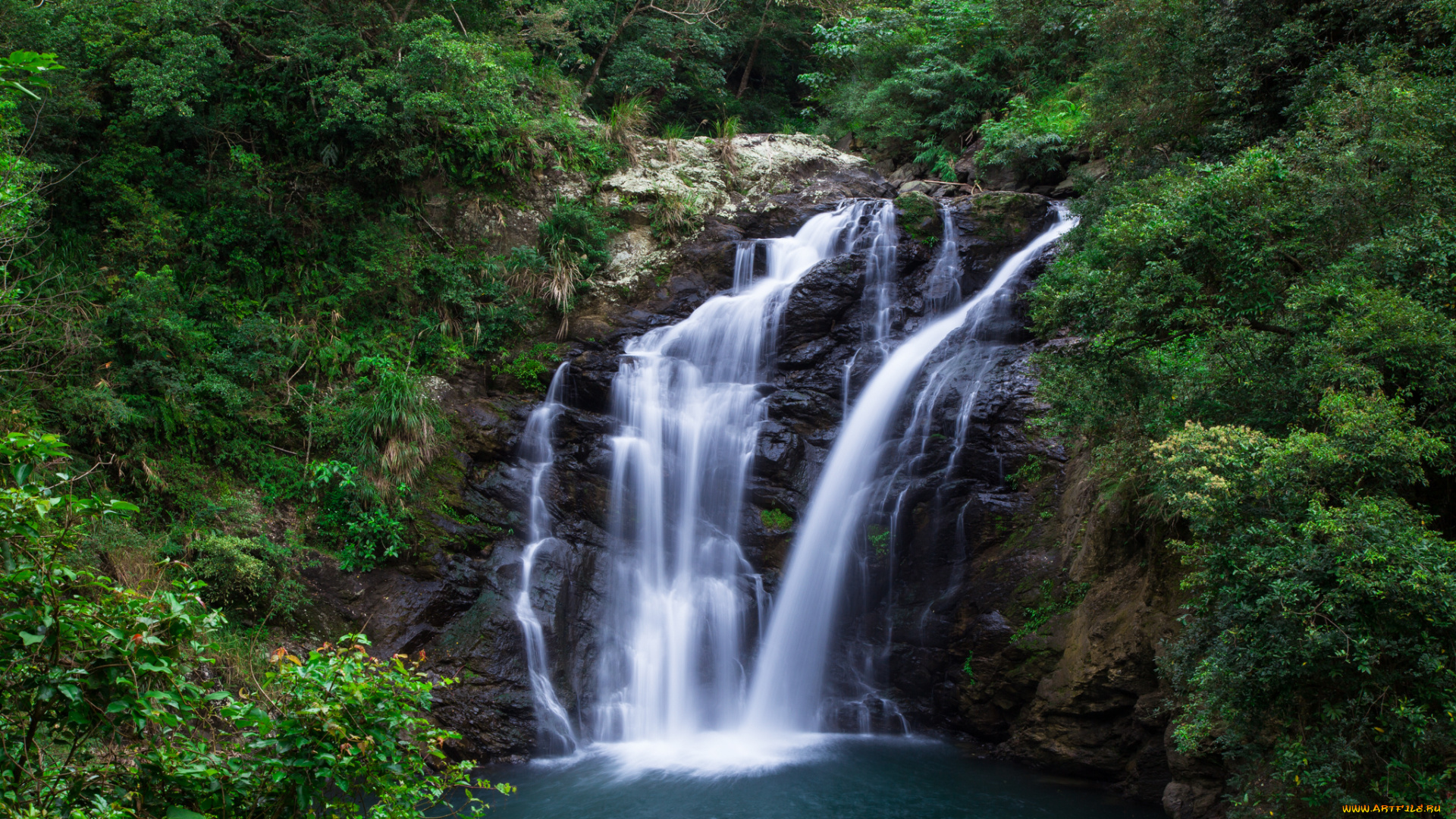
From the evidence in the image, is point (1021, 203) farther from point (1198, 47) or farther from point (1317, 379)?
point (1317, 379)

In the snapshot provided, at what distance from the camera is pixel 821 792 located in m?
9.81

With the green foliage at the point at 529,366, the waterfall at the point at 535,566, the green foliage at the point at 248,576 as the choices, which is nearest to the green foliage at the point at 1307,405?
the waterfall at the point at 535,566

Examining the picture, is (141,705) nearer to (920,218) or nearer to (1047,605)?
(1047,605)

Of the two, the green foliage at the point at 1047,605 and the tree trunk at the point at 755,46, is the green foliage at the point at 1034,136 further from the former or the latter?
the green foliage at the point at 1047,605

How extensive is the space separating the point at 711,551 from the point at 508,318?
19.4ft

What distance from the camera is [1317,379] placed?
672 cm

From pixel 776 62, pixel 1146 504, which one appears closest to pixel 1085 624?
pixel 1146 504

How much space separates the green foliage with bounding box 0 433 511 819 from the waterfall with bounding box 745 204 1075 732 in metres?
8.66

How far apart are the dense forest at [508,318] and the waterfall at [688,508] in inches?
91.2

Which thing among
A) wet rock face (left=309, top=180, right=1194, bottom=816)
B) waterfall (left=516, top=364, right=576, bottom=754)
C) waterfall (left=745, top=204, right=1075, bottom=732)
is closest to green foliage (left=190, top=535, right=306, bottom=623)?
wet rock face (left=309, top=180, right=1194, bottom=816)

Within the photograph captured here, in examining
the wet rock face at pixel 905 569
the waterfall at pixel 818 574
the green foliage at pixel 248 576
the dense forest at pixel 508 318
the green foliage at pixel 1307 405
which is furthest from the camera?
the waterfall at pixel 818 574

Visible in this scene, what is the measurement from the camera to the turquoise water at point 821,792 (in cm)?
930

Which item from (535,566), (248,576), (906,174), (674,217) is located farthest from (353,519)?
(906,174)

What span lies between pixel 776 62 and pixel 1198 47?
1721 cm
